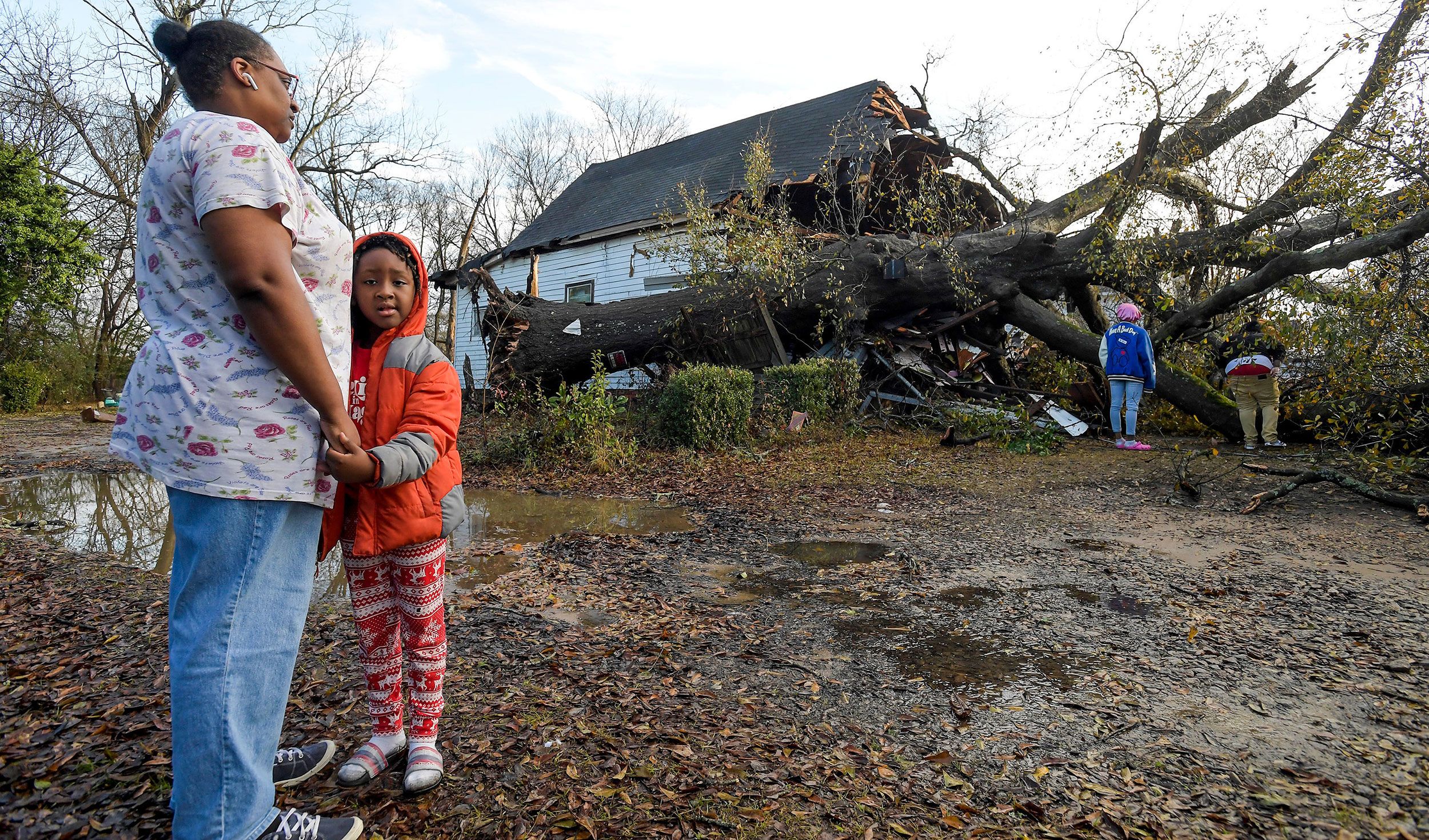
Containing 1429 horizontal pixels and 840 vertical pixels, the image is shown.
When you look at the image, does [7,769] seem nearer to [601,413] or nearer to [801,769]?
[801,769]

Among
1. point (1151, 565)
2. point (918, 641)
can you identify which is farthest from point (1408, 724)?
point (1151, 565)

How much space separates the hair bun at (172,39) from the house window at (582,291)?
59.4ft

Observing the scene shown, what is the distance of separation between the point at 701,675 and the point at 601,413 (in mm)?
6218

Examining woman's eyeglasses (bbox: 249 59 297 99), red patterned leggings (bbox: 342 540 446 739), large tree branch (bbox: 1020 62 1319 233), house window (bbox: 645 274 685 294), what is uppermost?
large tree branch (bbox: 1020 62 1319 233)

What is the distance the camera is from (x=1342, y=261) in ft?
A: 25.7

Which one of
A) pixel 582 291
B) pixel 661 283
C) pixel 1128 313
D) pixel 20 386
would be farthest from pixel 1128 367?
pixel 20 386

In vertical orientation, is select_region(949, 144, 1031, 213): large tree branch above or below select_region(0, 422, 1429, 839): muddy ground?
above

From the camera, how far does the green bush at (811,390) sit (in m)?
10.8

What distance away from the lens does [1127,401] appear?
9578 mm

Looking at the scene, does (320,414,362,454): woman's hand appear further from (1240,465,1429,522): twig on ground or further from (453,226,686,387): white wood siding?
(453,226,686,387): white wood siding

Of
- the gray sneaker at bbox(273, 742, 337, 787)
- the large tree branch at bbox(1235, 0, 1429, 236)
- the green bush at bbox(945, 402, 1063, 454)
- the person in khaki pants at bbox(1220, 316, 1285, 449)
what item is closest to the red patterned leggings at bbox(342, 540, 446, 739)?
the gray sneaker at bbox(273, 742, 337, 787)

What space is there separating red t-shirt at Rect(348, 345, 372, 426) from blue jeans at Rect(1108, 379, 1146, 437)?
9622mm

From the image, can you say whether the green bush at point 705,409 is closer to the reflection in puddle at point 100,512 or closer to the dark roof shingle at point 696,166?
the reflection in puddle at point 100,512

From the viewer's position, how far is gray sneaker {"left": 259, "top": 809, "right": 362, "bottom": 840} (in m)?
1.80
